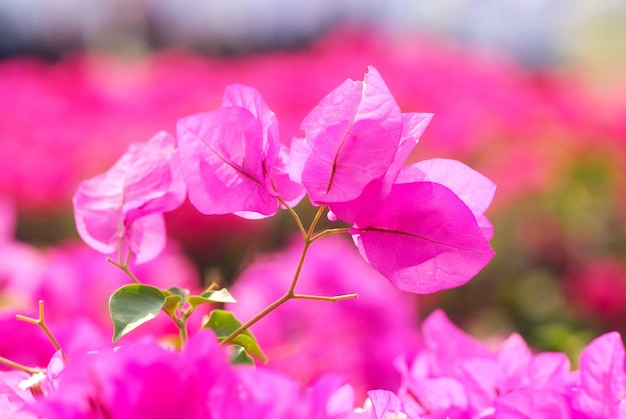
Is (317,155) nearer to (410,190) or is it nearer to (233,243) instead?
(410,190)

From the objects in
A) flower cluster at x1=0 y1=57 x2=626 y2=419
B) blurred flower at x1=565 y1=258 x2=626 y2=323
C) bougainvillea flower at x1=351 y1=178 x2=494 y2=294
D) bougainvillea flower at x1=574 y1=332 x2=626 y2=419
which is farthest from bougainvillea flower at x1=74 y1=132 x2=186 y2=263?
blurred flower at x1=565 y1=258 x2=626 y2=323

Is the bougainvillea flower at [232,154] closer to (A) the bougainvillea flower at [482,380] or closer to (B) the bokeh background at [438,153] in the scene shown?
(A) the bougainvillea flower at [482,380]

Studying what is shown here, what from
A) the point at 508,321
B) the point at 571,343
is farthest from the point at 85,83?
the point at 571,343

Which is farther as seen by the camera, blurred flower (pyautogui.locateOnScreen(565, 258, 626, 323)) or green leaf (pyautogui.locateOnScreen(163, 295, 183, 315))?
blurred flower (pyautogui.locateOnScreen(565, 258, 626, 323))

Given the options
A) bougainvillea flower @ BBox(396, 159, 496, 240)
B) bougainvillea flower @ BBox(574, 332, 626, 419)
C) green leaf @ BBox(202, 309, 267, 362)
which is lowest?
bougainvillea flower @ BBox(574, 332, 626, 419)

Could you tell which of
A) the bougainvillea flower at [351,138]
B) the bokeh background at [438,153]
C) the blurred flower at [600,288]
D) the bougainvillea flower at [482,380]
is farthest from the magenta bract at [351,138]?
the blurred flower at [600,288]

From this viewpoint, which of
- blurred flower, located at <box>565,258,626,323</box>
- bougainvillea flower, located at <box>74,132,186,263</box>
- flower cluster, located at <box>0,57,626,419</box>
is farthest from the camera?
blurred flower, located at <box>565,258,626,323</box>

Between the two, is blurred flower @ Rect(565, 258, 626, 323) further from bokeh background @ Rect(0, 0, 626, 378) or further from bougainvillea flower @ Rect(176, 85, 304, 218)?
bougainvillea flower @ Rect(176, 85, 304, 218)

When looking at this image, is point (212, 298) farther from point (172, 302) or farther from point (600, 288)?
point (600, 288)

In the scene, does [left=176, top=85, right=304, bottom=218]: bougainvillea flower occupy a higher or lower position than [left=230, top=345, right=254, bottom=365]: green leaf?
higher
